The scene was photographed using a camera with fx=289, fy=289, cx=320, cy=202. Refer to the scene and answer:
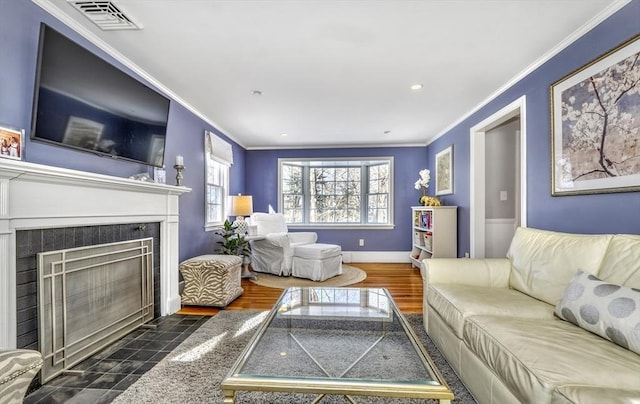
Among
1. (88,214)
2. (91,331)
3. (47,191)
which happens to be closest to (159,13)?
(47,191)

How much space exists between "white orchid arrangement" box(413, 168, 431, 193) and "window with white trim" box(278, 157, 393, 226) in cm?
76

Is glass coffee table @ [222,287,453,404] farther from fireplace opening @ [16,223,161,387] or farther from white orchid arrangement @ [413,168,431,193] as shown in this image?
white orchid arrangement @ [413,168,431,193]

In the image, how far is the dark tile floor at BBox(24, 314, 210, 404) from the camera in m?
1.56

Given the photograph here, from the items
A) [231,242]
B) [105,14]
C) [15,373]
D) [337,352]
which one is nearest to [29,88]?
[105,14]

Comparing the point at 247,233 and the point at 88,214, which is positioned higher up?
the point at 88,214

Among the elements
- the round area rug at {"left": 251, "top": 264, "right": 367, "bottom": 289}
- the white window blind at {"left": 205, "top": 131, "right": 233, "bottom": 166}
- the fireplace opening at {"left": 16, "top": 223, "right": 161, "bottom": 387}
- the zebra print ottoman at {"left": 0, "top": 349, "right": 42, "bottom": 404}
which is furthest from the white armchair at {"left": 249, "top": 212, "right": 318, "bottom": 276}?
the zebra print ottoman at {"left": 0, "top": 349, "right": 42, "bottom": 404}

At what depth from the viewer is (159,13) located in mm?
1795

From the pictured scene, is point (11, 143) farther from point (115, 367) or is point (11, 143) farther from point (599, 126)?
point (599, 126)

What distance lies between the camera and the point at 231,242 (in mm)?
3945

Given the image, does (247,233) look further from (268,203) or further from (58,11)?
(58,11)

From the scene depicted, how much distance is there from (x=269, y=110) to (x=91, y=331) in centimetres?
271

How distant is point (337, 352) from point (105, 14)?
256 centimetres

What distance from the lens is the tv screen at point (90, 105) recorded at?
1.67 m

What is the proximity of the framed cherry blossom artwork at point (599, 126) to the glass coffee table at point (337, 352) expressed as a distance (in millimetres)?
1584
